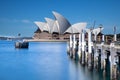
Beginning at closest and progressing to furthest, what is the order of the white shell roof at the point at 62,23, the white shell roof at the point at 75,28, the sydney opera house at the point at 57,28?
the white shell roof at the point at 62,23, the sydney opera house at the point at 57,28, the white shell roof at the point at 75,28

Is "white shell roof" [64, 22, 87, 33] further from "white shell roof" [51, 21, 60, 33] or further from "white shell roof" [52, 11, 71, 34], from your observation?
"white shell roof" [51, 21, 60, 33]

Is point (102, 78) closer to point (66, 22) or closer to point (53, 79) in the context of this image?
point (53, 79)

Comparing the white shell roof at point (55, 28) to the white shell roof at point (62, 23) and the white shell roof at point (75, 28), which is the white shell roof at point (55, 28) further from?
the white shell roof at point (75, 28)

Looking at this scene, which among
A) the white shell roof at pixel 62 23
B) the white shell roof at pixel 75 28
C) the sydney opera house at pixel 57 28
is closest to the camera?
the white shell roof at pixel 62 23

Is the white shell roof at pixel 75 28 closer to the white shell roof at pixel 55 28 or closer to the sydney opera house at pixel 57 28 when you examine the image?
the sydney opera house at pixel 57 28

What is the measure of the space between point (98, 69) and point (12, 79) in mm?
6526

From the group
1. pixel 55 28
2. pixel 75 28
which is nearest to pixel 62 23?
pixel 55 28

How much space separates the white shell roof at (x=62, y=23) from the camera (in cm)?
9612

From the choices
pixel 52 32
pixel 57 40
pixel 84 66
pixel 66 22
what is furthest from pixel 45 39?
pixel 84 66

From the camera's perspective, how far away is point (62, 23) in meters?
102

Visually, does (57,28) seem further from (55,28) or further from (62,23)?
(62,23)

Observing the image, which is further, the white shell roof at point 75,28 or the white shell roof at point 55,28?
the white shell roof at point 75,28

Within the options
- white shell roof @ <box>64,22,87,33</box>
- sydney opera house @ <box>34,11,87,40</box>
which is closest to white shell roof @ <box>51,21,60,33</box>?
sydney opera house @ <box>34,11,87,40</box>

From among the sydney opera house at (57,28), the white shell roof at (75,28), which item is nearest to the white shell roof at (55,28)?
the sydney opera house at (57,28)
